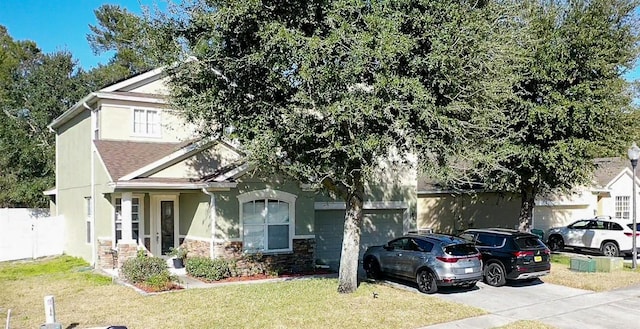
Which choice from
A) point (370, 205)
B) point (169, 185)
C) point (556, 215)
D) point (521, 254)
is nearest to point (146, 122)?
point (169, 185)

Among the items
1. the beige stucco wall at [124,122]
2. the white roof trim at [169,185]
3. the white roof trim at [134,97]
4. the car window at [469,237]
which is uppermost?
the white roof trim at [134,97]

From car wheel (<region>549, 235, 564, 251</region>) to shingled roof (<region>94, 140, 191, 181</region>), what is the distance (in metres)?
17.1

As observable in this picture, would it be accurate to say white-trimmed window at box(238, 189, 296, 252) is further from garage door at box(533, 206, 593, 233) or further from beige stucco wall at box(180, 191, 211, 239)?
garage door at box(533, 206, 593, 233)

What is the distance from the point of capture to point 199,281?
51.3ft

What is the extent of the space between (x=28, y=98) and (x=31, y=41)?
444 inches

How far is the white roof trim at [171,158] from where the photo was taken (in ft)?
52.9

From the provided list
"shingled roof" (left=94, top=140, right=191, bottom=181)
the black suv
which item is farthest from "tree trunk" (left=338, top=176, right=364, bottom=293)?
"shingled roof" (left=94, top=140, right=191, bottom=181)

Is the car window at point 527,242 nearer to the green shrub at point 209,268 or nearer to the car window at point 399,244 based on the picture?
the car window at point 399,244

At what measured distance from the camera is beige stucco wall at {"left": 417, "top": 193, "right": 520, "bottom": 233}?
81.3 ft

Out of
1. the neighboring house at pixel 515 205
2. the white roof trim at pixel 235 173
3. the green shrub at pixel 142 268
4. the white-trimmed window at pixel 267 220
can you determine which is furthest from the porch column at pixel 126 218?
the neighboring house at pixel 515 205

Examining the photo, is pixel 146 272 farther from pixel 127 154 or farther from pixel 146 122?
pixel 146 122

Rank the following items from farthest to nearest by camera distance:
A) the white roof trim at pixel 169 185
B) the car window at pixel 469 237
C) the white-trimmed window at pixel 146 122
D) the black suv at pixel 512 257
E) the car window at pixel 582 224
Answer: the car window at pixel 582 224
the white-trimmed window at pixel 146 122
the car window at pixel 469 237
the white roof trim at pixel 169 185
the black suv at pixel 512 257

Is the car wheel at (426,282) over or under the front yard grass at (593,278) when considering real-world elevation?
over

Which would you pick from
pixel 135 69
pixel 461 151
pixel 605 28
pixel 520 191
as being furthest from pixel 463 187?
pixel 135 69
